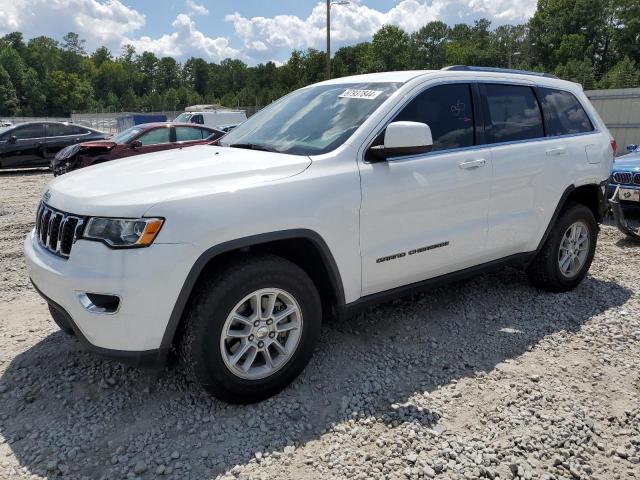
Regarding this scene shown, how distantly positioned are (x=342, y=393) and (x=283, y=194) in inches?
49.0

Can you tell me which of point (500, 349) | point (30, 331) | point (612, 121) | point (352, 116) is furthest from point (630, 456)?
point (612, 121)

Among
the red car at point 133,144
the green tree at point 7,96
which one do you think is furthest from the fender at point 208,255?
the green tree at point 7,96

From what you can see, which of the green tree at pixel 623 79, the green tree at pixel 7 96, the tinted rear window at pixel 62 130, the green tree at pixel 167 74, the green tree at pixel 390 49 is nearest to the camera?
the tinted rear window at pixel 62 130

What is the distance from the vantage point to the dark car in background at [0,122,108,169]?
13.9 metres

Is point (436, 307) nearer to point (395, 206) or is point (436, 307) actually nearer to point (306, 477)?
point (395, 206)

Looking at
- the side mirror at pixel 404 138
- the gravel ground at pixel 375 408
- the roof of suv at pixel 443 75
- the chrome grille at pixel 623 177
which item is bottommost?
the gravel ground at pixel 375 408

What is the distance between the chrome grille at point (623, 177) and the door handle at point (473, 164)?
14.7 ft

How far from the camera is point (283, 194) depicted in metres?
2.85

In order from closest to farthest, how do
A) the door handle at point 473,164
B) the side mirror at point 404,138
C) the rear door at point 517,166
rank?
the side mirror at point 404,138
the door handle at point 473,164
the rear door at point 517,166

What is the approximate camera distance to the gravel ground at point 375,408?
259cm

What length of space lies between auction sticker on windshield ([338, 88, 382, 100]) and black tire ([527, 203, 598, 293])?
2.03 meters

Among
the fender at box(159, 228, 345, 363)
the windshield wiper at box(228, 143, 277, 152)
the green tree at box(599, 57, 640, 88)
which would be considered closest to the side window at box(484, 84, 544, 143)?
the windshield wiper at box(228, 143, 277, 152)

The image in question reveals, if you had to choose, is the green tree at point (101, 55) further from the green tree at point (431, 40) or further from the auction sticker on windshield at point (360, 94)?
the auction sticker on windshield at point (360, 94)

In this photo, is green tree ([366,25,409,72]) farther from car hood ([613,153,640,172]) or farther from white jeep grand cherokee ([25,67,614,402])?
white jeep grand cherokee ([25,67,614,402])
